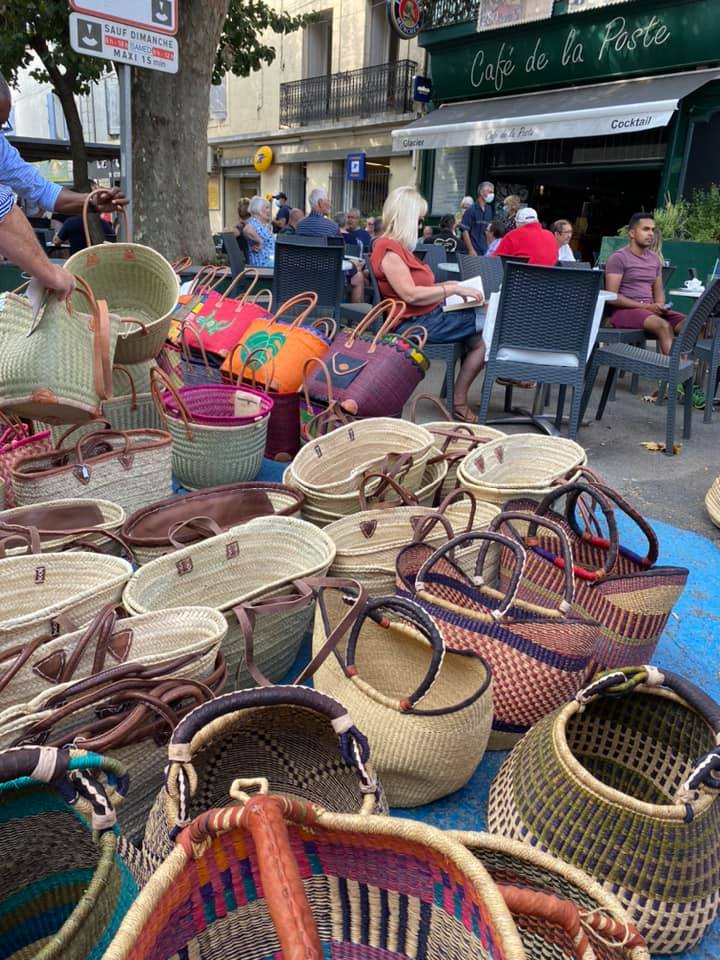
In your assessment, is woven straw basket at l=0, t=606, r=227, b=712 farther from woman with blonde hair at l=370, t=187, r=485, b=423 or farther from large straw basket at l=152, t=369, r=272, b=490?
woman with blonde hair at l=370, t=187, r=485, b=423

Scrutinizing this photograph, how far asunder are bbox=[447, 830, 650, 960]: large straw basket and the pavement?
7.54 feet

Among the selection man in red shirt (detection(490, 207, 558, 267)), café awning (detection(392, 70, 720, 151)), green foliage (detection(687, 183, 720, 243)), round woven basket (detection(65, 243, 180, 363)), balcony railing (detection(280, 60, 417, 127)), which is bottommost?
round woven basket (detection(65, 243, 180, 363))

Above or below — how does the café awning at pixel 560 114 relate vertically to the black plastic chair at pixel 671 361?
above

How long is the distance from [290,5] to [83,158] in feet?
34.7

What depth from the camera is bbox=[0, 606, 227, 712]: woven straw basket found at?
4.23 feet

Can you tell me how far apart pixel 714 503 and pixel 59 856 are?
2845 mm

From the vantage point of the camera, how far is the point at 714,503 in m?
3.01

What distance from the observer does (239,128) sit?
20938 millimetres

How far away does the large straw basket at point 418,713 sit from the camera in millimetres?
1321

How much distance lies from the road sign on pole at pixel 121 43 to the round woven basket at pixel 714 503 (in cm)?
348

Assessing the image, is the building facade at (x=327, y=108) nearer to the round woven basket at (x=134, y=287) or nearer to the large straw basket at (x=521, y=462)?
the round woven basket at (x=134, y=287)

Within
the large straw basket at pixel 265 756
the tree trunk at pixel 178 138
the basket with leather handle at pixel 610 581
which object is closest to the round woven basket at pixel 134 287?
the basket with leather handle at pixel 610 581

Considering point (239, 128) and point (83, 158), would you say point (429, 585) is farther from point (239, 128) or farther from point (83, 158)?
point (239, 128)

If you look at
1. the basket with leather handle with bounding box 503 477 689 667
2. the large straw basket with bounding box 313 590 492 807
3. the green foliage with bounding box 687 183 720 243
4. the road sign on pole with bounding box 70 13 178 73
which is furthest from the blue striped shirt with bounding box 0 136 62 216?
the green foliage with bounding box 687 183 720 243
